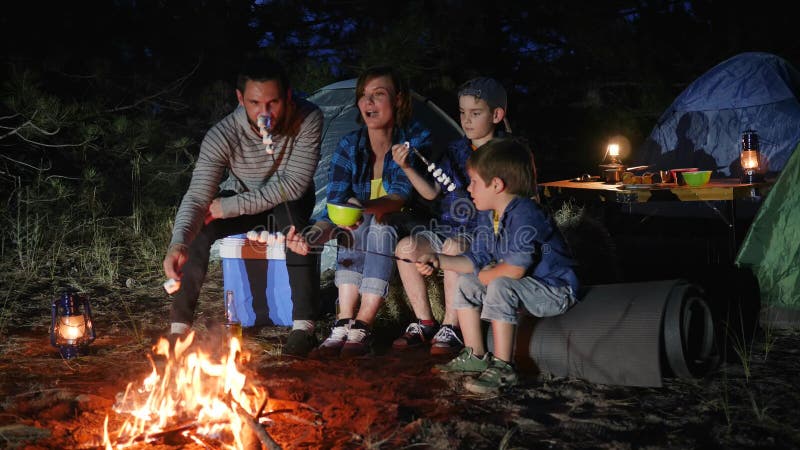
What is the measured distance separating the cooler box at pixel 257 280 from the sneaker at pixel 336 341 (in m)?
0.54

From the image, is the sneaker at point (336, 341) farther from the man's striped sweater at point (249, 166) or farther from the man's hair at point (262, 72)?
the man's hair at point (262, 72)

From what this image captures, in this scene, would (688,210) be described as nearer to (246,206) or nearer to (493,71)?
(493,71)

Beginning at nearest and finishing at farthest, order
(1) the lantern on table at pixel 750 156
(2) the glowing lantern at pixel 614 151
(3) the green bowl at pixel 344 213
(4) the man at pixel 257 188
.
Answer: (3) the green bowl at pixel 344 213, (4) the man at pixel 257 188, (1) the lantern on table at pixel 750 156, (2) the glowing lantern at pixel 614 151

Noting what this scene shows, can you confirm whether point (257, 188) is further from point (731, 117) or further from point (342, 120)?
point (731, 117)

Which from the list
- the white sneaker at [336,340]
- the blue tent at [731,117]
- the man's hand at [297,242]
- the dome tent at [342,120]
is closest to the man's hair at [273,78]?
the man's hand at [297,242]

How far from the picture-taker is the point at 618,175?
228 inches

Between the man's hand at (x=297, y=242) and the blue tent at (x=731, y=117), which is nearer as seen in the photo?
the man's hand at (x=297, y=242)

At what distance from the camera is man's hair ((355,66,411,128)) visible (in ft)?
11.9

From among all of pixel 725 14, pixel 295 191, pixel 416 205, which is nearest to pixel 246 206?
pixel 295 191

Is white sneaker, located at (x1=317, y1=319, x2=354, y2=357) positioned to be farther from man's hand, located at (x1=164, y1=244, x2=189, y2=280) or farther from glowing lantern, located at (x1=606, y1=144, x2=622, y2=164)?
glowing lantern, located at (x1=606, y1=144, x2=622, y2=164)

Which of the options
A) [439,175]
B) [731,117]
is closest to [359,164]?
[439,175]

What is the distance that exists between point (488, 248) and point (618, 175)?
A: 295 cm

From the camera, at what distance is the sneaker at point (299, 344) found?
3438 millimetres

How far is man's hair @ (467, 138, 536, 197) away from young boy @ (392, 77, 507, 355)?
1.60 feet
